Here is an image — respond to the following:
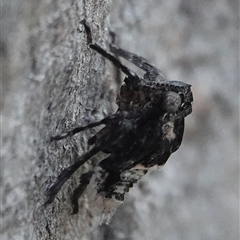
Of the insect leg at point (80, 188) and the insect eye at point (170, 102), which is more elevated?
the insect leg at point (80, 188)

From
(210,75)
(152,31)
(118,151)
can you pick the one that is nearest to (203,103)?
(210,75)

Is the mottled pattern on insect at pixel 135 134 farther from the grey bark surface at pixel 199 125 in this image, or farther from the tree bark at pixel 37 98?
the grey bark surface at pixel 199 125

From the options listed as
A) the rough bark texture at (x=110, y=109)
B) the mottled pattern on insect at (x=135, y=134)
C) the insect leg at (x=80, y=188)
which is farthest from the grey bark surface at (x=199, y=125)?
the mottled pattern on insect at (x=135, y=134)

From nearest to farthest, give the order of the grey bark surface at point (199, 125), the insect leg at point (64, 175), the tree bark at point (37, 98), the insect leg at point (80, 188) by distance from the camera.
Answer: the tree bark at point (37, 98), the insect leg at point (64, 175), the insect leg at point (80, 188), the grey bark surface at point (199, 125)

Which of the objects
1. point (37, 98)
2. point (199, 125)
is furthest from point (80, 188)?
point (199, 125)

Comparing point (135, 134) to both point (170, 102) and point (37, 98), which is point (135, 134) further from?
point (37, 98)

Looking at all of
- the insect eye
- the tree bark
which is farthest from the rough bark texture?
the insect eye

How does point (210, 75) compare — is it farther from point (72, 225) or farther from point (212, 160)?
point (72, 225)
